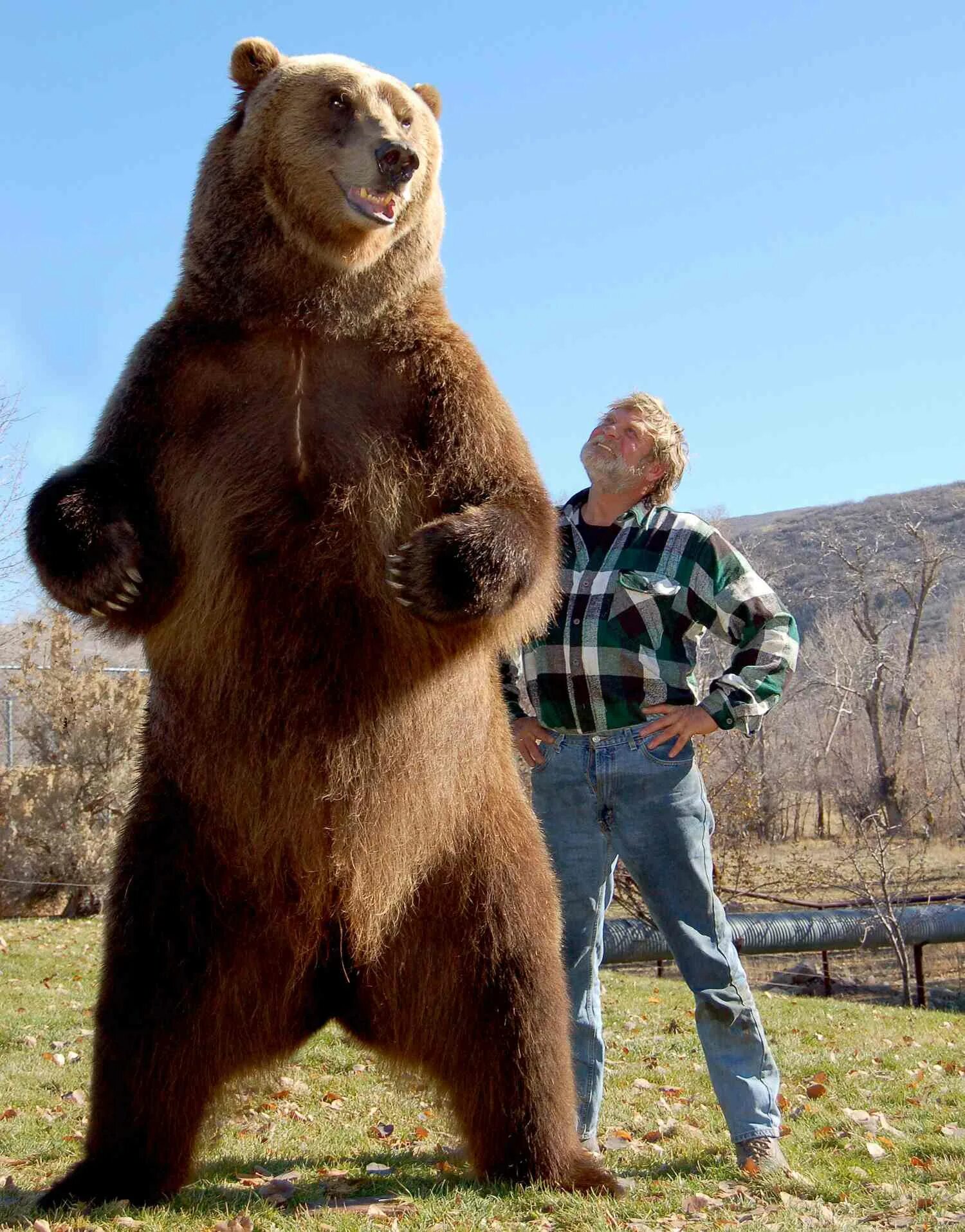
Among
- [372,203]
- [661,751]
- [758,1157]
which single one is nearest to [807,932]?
[758,1157]

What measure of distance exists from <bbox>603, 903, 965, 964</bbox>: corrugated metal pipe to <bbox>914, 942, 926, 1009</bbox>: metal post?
156mm

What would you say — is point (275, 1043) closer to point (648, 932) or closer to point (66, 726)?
point (648, 932)

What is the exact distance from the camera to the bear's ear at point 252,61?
3.57m

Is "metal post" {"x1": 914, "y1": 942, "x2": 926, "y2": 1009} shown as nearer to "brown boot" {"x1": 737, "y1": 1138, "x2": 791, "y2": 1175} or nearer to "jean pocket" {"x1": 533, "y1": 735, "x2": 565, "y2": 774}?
"brown boot" {"x1": 737, "y1": 1138, "x2": 791, "y2": 1175}

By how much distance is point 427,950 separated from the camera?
344 centimetres

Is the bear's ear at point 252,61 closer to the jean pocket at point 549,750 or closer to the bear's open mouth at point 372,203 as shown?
the bear's open mouth at point 372,203

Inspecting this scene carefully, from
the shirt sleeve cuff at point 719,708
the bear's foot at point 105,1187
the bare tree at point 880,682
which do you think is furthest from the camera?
the bare tree at point 880,682

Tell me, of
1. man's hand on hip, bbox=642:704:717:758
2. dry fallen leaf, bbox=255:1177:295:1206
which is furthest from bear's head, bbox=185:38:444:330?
dry fallen leaf, bbox=255:1177:295:1206

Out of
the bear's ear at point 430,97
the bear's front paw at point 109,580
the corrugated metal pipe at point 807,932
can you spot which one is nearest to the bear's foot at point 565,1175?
the bear's front paw at point 109,580

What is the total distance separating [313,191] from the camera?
326cm

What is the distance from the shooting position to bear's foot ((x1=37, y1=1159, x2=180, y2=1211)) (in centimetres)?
330

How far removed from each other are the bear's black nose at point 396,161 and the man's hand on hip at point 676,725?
1.78 meters

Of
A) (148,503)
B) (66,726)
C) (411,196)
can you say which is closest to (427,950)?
(148,503)

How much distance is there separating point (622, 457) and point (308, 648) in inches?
56.9
